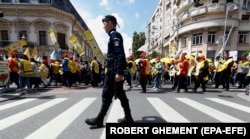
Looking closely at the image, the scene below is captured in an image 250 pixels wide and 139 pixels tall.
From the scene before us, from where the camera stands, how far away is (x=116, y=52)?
335cm

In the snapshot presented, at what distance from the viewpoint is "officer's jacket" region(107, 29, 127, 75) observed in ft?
10.8

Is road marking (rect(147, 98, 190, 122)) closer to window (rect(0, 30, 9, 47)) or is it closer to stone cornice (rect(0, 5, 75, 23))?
stone cornice (rect(0, 5, 75, 23))

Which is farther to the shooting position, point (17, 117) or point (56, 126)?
point (17, 117)

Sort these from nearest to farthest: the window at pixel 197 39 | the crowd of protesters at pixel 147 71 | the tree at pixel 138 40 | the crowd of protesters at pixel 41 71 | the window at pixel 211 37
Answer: the crowd of protesters at pixel 41 71 < the crowd of protesters at pixel 147 71 < the window at pixel 211 37 < the window at pixel 197 39 < the tree at pixel 138 40

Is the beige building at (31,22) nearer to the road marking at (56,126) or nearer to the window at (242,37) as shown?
the road marking at (56,126)

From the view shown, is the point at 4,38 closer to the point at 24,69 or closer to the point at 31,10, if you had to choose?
the point at 31,10

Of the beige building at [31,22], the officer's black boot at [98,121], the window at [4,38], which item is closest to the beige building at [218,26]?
the beige building at [31,22]

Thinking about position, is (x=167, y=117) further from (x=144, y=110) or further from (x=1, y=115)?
(x=1, y=115)

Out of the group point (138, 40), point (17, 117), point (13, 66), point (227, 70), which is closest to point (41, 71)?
point (13, 66)

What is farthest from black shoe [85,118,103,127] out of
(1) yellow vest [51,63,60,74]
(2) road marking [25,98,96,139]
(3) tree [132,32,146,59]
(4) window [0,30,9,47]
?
(3) tree [132,32,146,59]

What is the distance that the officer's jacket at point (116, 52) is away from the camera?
3293mm

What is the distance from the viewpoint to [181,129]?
2.58 meters

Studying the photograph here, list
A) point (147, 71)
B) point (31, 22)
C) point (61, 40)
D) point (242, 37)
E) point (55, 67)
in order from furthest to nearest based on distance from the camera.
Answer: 1. point (61, 40)
2. point (31, 22)
3. point (242, 37)
4. point (55, 67)
5. point (147, 71)

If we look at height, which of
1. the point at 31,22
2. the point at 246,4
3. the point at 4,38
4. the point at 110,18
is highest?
the point at 246,4
